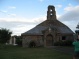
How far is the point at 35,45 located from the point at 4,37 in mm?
9589

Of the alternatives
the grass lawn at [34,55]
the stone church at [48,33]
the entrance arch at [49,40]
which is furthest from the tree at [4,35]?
the grass lawn at [34,55]

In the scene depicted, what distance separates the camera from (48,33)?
48.8 m

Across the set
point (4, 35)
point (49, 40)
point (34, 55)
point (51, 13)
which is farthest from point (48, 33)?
point (34, 55)

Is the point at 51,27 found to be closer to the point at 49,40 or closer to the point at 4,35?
the point at 49,40

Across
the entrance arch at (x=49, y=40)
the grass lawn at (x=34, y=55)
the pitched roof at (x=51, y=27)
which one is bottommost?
the grass lawn at (x=34, y=55)

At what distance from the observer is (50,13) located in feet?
173

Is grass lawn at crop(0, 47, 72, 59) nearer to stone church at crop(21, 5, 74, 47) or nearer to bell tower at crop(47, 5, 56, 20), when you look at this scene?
stone church at crop(21, 5, 74, 47)

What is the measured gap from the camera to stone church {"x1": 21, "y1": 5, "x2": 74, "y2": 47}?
158ft

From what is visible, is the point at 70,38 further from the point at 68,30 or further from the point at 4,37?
the point at 4,37

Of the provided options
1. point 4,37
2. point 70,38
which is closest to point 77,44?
point 70,38

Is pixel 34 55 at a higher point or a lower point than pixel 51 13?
lower

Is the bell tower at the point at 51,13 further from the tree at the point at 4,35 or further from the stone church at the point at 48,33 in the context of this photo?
the tree at the point at 4,35

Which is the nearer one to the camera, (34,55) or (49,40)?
(34,55)

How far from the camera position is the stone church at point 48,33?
48.2 m
